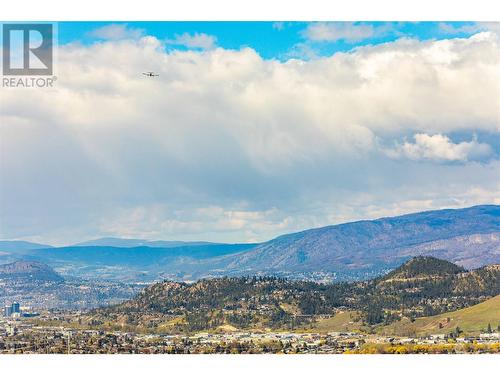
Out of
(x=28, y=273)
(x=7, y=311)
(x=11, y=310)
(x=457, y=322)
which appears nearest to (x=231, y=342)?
(x=457, y=322)

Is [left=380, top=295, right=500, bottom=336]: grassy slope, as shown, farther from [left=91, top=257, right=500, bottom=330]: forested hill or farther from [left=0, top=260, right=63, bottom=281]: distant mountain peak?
[left=0, top=260, right=63, bottom=281]: distant mountain peak

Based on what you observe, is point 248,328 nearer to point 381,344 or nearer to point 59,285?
point 381,344

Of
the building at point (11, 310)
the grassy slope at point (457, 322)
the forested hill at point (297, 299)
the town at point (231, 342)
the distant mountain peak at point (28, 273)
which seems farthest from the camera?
the distant mountain peak at point (28, 273)

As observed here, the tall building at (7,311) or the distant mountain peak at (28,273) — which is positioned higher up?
the distant mountain peak at (28,273)

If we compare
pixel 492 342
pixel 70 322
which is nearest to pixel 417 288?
pixel 492 342

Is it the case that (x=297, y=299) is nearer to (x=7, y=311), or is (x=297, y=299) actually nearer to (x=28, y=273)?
(x=7, y=311)

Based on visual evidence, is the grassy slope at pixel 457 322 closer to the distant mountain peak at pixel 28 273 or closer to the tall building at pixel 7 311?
the tall building at pixel 7 311

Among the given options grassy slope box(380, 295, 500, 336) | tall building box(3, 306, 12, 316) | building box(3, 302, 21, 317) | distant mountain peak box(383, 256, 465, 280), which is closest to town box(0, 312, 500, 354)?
grassy slope box(380, 295, 500, 336)

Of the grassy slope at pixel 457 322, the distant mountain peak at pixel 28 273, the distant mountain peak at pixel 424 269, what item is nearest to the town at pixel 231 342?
the grassy slope at pixel 457 322
